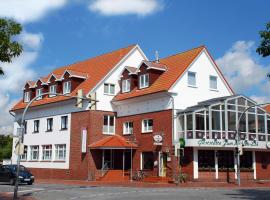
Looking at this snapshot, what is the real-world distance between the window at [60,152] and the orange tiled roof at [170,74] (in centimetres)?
718

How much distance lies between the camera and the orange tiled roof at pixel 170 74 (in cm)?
3897

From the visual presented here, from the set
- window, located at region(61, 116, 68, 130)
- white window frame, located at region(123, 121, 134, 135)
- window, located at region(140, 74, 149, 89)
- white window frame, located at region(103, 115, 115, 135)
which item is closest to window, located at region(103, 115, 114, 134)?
white window frame, located at region(103, 115, 115, 135)

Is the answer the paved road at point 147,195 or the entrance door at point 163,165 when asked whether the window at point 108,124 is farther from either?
the paved road at point 147,195

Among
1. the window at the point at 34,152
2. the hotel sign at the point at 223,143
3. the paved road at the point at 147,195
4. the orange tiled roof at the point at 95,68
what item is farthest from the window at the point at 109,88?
the paved road at the point at 147,195

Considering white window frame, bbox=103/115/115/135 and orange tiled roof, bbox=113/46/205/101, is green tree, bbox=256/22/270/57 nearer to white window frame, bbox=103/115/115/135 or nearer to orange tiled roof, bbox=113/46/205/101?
orange tiled roof, bbox=113/46/205/101

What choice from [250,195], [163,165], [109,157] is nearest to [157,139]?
[163,165]

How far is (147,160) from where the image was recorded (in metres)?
40.3

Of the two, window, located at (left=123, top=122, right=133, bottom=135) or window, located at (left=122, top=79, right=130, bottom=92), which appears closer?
window, located at (left=123, top=122, right=133, bottom=135)

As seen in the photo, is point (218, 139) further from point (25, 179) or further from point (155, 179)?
point (25, 179)

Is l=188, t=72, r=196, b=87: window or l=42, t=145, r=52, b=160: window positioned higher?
l=188, t=72, r=196, b=87: window

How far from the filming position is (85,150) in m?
41.5

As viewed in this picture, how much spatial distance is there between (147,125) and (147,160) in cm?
307

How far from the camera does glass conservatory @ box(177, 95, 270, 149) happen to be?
36.7 metres

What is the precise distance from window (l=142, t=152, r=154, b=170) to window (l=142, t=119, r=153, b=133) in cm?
203
